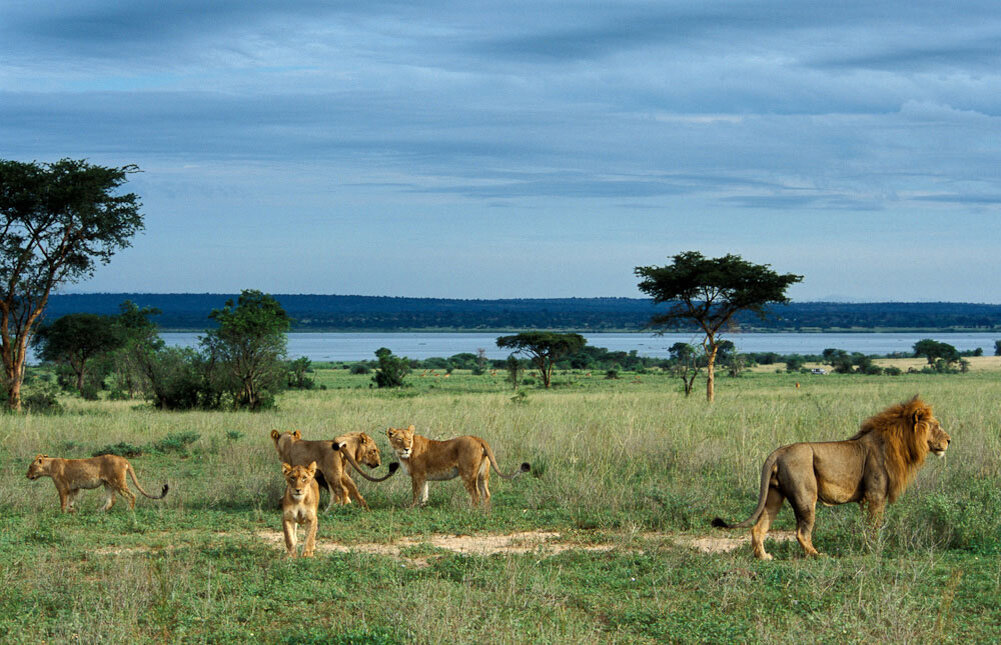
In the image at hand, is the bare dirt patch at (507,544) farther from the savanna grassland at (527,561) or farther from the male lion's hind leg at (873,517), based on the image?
the male lion's hind leg at (873,517)

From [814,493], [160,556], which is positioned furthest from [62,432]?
[814,493]

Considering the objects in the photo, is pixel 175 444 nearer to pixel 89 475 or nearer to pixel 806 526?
pixel 89 475

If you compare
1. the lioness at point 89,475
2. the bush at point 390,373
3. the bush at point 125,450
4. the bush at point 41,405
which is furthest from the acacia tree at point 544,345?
the lioness at point 89,475

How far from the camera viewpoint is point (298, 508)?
7699 mm

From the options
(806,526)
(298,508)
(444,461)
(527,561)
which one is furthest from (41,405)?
(806,526)

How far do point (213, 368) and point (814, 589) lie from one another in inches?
921

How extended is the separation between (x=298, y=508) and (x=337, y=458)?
8.22ft

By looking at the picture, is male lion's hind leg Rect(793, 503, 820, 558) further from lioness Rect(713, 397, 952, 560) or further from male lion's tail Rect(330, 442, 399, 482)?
male lion's tail Rect(330, 442, 399, 482)

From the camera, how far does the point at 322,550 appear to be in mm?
8117

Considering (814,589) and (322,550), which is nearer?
(814,589)

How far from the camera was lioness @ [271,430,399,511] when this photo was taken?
1016 cm

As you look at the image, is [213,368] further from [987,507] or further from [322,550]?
[987,507]

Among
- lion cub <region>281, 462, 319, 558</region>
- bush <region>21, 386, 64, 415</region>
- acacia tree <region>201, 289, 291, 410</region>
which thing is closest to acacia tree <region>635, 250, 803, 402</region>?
acacia tree <region>201, 289, 291, 410</region>

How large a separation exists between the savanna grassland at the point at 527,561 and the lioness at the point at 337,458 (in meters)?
0.36
